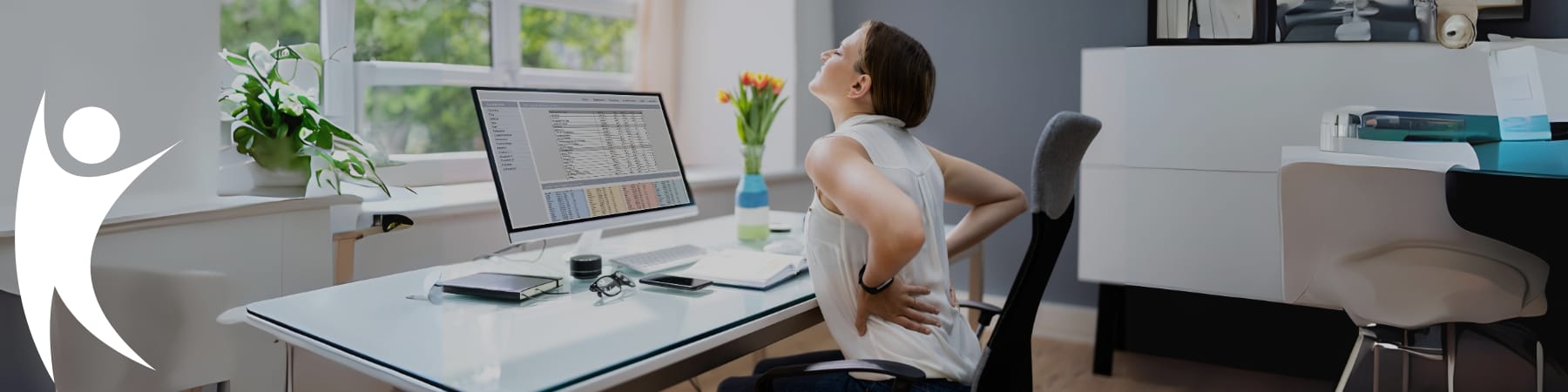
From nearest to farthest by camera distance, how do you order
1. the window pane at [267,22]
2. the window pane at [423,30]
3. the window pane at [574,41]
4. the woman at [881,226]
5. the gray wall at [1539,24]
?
the woman at [881,226]
the window pane at [267,22]
the gray wall at [1539,24]
the window pane at [423,30]
the window pane at [574,41]

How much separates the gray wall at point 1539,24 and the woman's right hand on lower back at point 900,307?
213cm

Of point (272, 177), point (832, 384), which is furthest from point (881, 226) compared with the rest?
point (272, 177)

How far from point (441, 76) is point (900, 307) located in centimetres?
198

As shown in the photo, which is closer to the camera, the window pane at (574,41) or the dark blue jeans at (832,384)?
the dark blue jeans at (832,384)

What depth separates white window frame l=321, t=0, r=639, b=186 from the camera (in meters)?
2.64

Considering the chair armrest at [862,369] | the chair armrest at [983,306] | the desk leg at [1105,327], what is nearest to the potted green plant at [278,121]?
the chair armrest at [862,369]

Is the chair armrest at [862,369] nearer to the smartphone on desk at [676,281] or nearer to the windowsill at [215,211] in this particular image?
the smartphone on desk at [676,281]

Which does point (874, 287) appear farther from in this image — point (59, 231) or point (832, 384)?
point (59, 231)

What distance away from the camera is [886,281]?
145 centimetres

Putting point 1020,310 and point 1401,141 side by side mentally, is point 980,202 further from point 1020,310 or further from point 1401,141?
point 1401,141

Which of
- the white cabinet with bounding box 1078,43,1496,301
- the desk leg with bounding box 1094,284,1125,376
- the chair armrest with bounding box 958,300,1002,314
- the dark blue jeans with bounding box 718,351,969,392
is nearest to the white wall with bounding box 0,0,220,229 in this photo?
the dark blue jeans with bounding box 718,351,969,392

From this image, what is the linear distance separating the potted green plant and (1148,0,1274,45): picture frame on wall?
2.29m

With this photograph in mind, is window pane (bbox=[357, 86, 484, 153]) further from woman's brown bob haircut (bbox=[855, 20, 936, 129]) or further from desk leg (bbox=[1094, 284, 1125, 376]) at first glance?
desk leg (bbox=[1094, 284, 1125, 376])

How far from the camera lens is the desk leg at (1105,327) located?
3080 mm
